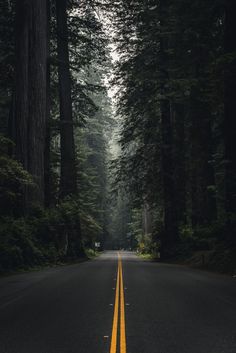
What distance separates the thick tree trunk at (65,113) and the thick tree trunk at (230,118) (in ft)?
40.9

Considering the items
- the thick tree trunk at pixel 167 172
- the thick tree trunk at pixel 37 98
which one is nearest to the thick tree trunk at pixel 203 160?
the thick tree trunk at pixel 167 172

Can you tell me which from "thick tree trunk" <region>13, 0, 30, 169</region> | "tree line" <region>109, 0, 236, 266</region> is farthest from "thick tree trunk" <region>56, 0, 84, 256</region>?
"thick tree trunk" <region>13, 0, 30, 169</region>

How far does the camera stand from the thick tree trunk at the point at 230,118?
16.6 meters

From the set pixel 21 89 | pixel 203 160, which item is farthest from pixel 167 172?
pixel 21 89

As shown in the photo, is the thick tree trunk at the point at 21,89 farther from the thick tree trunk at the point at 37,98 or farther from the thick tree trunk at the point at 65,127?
the thick tree trunk at the point at 65,127

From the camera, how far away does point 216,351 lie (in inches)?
246

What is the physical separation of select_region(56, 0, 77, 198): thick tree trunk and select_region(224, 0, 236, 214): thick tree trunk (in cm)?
1247

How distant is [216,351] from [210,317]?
7.42 feet

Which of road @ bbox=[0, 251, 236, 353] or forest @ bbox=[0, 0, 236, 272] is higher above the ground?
forest @ bbox=[0, 0, 236, 272]

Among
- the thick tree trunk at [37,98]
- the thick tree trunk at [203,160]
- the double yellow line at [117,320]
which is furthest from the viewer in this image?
the thick tree trunk at [203,160]

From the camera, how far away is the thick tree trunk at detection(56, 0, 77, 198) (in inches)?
1097

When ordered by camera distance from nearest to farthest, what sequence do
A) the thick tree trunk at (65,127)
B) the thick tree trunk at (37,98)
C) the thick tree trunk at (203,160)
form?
the thick tree trunk at (37,98)
the thick tree trunk at (203,160)
the thick tree trunk at (65,127)

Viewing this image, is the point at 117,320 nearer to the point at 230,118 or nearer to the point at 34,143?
the point at 230,118

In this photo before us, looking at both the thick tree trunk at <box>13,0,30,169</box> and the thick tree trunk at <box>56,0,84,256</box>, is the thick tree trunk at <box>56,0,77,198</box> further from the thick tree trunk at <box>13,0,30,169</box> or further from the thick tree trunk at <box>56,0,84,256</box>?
the thick tree trunk at <box>13,0,30,169</box>
